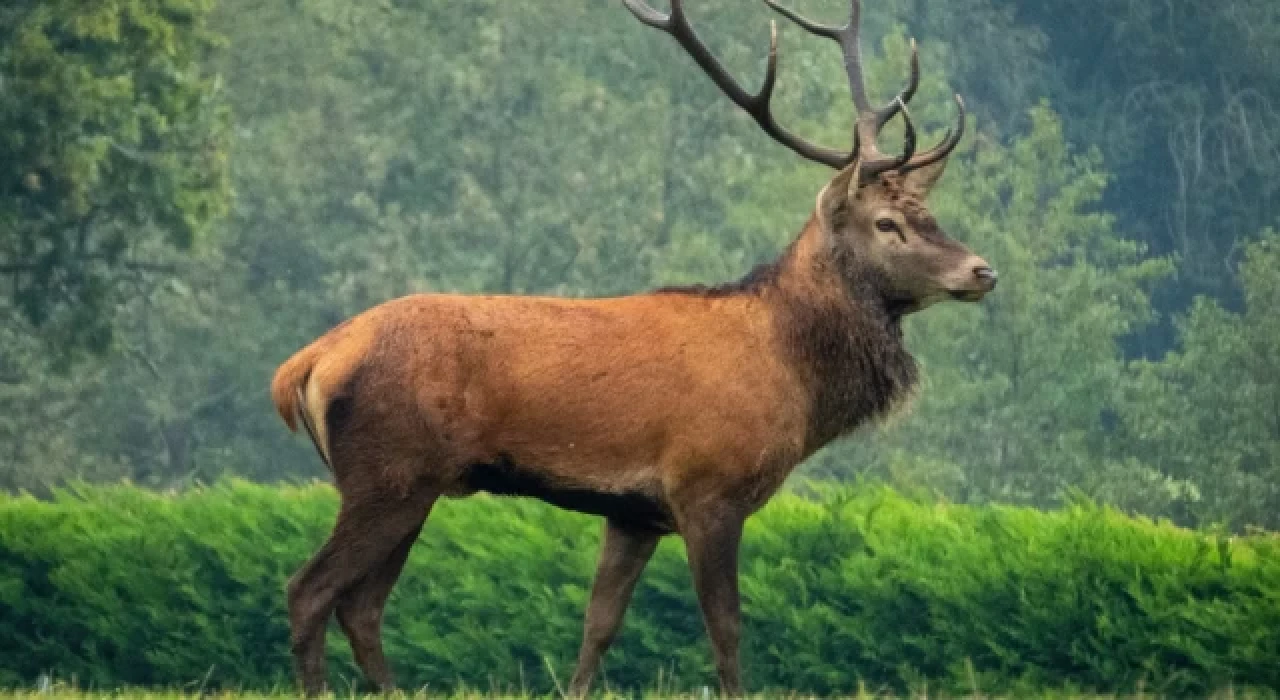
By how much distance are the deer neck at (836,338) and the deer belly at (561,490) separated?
2.73ft

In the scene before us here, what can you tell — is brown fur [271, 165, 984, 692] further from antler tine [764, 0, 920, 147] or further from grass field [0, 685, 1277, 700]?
antler tine [764, 0, 920, 147]

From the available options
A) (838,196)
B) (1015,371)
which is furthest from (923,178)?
(1015,371)

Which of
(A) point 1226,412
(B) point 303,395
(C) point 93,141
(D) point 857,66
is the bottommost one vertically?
(A) point 1226,412

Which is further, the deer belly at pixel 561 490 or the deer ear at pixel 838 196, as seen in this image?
the deer ear at pixel 838 196

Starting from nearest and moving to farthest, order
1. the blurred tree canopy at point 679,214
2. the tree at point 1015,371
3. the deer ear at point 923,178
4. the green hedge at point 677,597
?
the deer ear at point 923,178
the green hedge at point 677,597
the blurred tree canopy at point 679,214
the tree at point 1015,371

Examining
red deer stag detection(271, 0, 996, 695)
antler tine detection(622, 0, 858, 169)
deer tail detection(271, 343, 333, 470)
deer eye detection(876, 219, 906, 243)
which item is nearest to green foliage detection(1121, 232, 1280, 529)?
antler tine detection(622, 0, 858, 169)

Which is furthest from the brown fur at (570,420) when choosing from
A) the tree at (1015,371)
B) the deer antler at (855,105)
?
the tree at (1015,371)

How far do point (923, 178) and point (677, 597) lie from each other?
3.42 m

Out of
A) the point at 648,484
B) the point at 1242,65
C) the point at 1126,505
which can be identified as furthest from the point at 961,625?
the point at 1242,65

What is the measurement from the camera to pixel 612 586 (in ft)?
40.1

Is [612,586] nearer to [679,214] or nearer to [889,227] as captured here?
[889,227]

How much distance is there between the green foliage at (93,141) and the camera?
87.9 ft

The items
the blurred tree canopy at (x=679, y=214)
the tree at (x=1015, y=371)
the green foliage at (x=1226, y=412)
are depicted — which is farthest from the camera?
the tree at (x=1015, y=371)

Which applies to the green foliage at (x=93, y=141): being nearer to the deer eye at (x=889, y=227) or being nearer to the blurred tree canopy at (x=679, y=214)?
the blurred tree canopy at (x=679, y=214)
